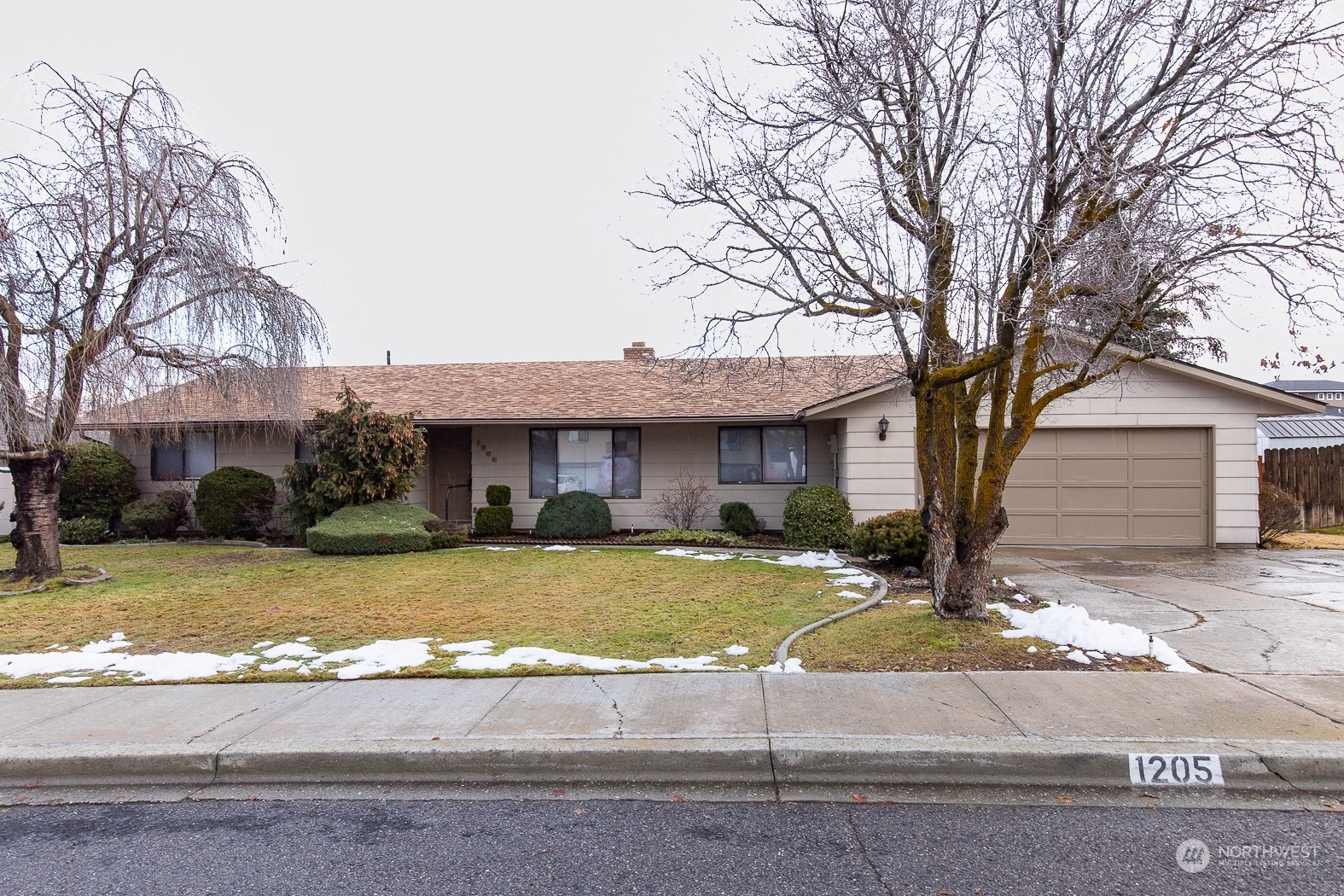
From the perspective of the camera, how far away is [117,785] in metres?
4.27

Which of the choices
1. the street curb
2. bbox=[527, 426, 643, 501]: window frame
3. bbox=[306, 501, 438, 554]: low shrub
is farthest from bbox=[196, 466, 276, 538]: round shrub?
the street curb

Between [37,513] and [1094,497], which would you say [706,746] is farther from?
[1094,497]

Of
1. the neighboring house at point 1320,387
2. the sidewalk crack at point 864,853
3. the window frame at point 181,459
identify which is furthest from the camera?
the neighboring house at point 1320,387

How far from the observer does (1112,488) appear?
13.5 metres

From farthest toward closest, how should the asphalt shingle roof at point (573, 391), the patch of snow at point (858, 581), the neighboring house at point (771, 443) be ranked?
the asphalt shingle roof at point (573, 391) < the neighboring house at point (771, 443) < the patch of snow at point (858, 581)

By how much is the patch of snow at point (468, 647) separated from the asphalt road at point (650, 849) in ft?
8.13

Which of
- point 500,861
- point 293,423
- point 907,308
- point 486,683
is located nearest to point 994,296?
point 907,308

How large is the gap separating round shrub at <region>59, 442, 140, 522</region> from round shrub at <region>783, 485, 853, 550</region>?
1323 centimetres

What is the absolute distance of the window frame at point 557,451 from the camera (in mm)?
15617

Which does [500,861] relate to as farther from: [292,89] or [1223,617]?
[292,89]

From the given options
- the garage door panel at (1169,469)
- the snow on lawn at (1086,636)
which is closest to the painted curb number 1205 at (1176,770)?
the snow on lawn at (1086,636)

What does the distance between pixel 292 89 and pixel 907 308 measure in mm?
9616

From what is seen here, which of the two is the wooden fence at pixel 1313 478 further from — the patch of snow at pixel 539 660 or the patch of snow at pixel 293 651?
the patch of snow at pixel 293 651

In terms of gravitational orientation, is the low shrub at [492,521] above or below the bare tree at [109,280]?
below
